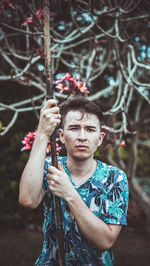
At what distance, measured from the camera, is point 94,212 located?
1.60 m

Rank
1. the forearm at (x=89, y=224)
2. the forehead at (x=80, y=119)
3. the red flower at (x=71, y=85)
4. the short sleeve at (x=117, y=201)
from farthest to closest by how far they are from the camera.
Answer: the red flower at (x=71, y=85) < the forehead at (x=80, y=119) < the short sleeve at (x=117, y=201) < the forearm at (x=89, y=224)

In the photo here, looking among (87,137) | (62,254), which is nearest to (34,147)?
→ (87,137)

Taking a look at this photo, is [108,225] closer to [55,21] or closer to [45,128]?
[45,128]

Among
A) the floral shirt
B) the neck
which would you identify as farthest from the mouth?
the floral shirt

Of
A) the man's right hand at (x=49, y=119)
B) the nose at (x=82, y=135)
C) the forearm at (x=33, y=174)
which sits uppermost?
the man's right hand at (x=49, y=119)

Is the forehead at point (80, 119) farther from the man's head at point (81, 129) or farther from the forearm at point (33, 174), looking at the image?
the forearm at point (33, 174)

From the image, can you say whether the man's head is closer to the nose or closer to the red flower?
the nose

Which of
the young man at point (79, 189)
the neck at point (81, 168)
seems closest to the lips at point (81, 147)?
the young man at point (79, 189)

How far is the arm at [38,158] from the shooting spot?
1399 millimetres

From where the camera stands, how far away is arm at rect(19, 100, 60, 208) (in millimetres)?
1399

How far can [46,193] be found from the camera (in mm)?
1724

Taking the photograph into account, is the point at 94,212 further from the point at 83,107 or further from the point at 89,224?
the point at 83,107

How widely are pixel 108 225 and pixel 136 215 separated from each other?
11.3ft

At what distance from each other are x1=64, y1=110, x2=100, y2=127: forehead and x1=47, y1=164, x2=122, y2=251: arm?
0.38 m
